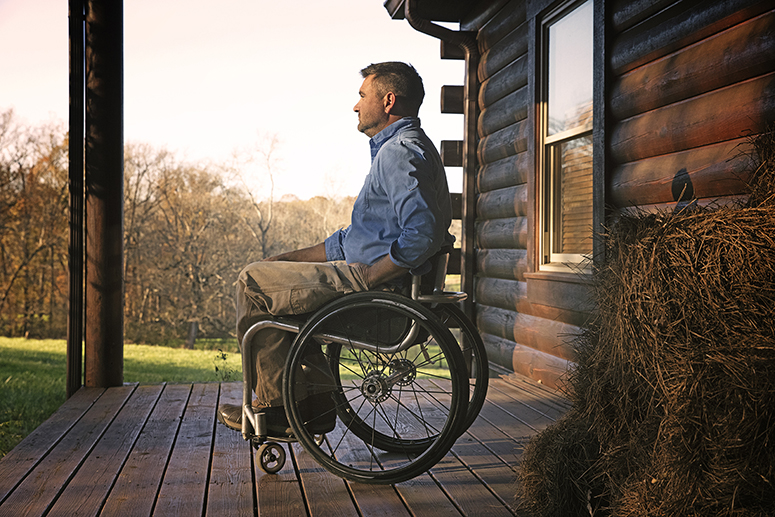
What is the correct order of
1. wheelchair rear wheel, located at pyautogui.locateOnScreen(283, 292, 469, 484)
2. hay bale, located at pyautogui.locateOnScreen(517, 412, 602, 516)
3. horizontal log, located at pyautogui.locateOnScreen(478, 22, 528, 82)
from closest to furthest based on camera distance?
1. hay bale, located at pyautogui.locateOnScreen(517, 412, 602, 516)
2. wheelchair rear wheel, located at pyautogui.locateOnScreen(283, 292, 469, 484)
3. horizontal log, located at pyautogui.locateOnScreen(478, 22, 528, 82)

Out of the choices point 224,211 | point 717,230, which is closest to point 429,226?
point 717,230

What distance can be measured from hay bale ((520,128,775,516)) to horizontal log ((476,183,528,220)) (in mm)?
2458

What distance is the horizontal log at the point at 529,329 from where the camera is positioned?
3.62m

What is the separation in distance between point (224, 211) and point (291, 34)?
236 inches

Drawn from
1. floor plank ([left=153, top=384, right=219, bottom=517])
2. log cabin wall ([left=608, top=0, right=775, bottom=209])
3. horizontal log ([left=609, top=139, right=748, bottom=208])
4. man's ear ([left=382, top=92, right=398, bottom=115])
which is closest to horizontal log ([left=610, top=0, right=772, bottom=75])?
log cabin wall ([left=608, top=0, right=775, bottom=209])

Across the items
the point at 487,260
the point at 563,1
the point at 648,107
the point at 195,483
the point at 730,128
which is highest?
the point at 563,1

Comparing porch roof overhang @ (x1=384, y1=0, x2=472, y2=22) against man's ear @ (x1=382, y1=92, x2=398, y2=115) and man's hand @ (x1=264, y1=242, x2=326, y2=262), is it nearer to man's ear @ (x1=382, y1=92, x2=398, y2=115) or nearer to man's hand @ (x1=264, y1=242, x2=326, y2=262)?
man's ear @ (x1=382, y1=92, x2=398, y2=115)

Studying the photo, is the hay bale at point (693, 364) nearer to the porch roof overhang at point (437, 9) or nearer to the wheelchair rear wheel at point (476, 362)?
the wheelchair rear wheel at point (476, 362)

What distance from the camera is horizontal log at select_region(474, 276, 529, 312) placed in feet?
13.9

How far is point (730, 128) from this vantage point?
2.23 metres

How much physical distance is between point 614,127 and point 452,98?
2331 millimetres

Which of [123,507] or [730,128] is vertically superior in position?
[730,128]

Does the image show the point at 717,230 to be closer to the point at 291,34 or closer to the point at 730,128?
the point at 730,128

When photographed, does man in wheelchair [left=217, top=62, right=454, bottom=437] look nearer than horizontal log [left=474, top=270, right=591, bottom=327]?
Yes
